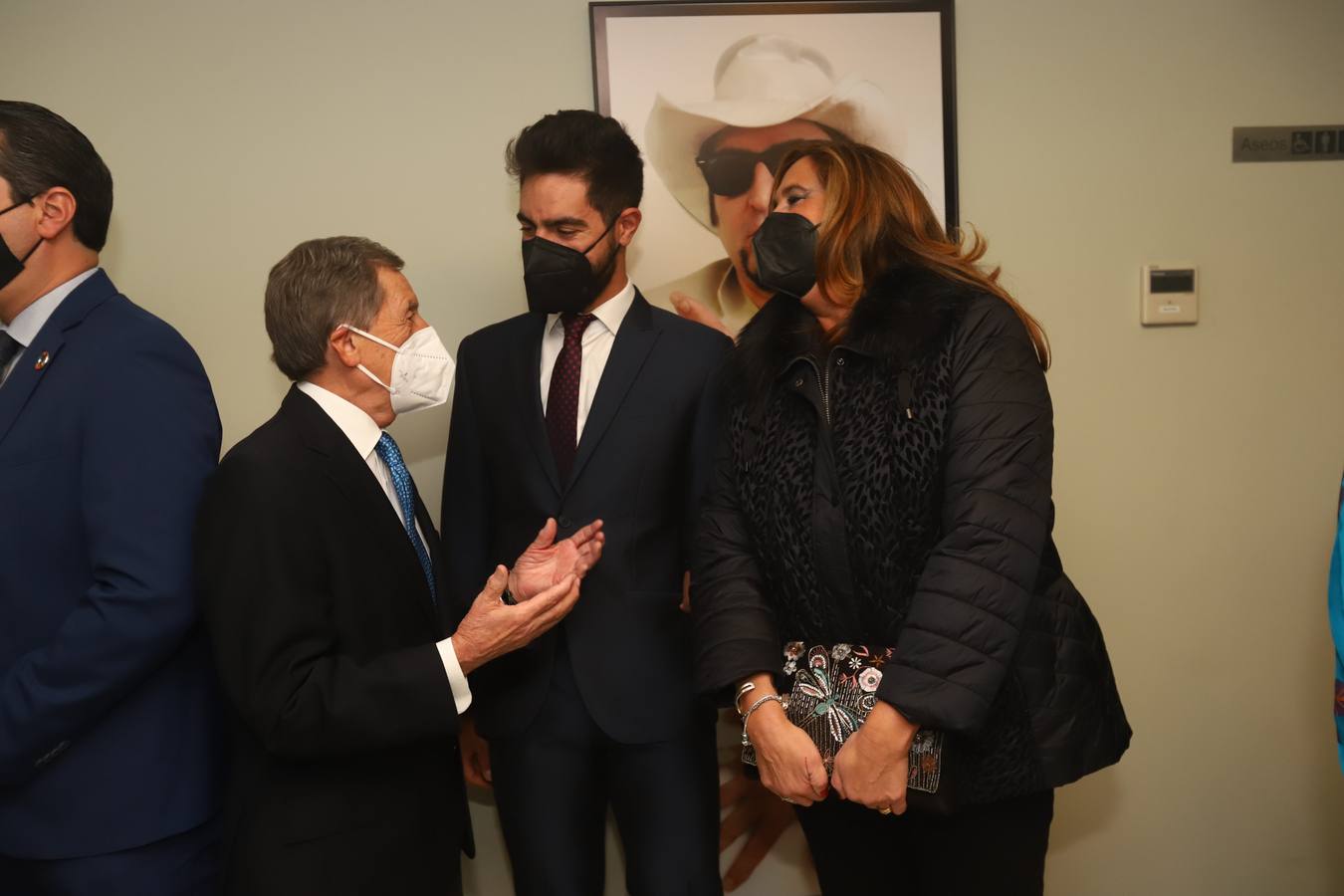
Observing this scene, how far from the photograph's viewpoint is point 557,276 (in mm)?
1946

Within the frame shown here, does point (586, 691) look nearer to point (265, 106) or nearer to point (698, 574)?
point (698, 574)

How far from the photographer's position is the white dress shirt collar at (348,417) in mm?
1605

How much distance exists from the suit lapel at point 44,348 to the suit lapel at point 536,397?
70 cm

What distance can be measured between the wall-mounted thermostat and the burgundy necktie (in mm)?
1428

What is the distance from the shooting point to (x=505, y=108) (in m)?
2.43

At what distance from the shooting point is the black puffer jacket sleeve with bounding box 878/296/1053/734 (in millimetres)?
1409

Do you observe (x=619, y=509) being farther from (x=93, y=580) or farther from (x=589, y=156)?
(x=93, y=580)

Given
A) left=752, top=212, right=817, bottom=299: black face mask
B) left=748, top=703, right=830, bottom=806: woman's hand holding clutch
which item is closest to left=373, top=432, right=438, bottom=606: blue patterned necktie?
left=748, top=703, right=830, bottom=806: woman's hand holding clutch

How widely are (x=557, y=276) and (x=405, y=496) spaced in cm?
52

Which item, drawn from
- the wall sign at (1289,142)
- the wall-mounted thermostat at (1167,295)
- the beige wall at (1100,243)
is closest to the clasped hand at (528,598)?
the beige wall at (1100,243)

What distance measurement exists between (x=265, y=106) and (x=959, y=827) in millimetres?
A: 2063


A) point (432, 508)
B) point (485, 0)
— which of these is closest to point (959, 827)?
point (432, 508)

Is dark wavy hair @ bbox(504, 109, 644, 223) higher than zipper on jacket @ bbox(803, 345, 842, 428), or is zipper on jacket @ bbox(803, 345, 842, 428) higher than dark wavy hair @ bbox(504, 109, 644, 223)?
dark wavy hair @ bbox(504, 109, 644, 223)

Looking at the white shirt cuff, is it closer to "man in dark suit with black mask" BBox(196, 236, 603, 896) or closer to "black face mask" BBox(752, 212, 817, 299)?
"man in dark suit with black mask" BBox(196, 236, 603, 896)
